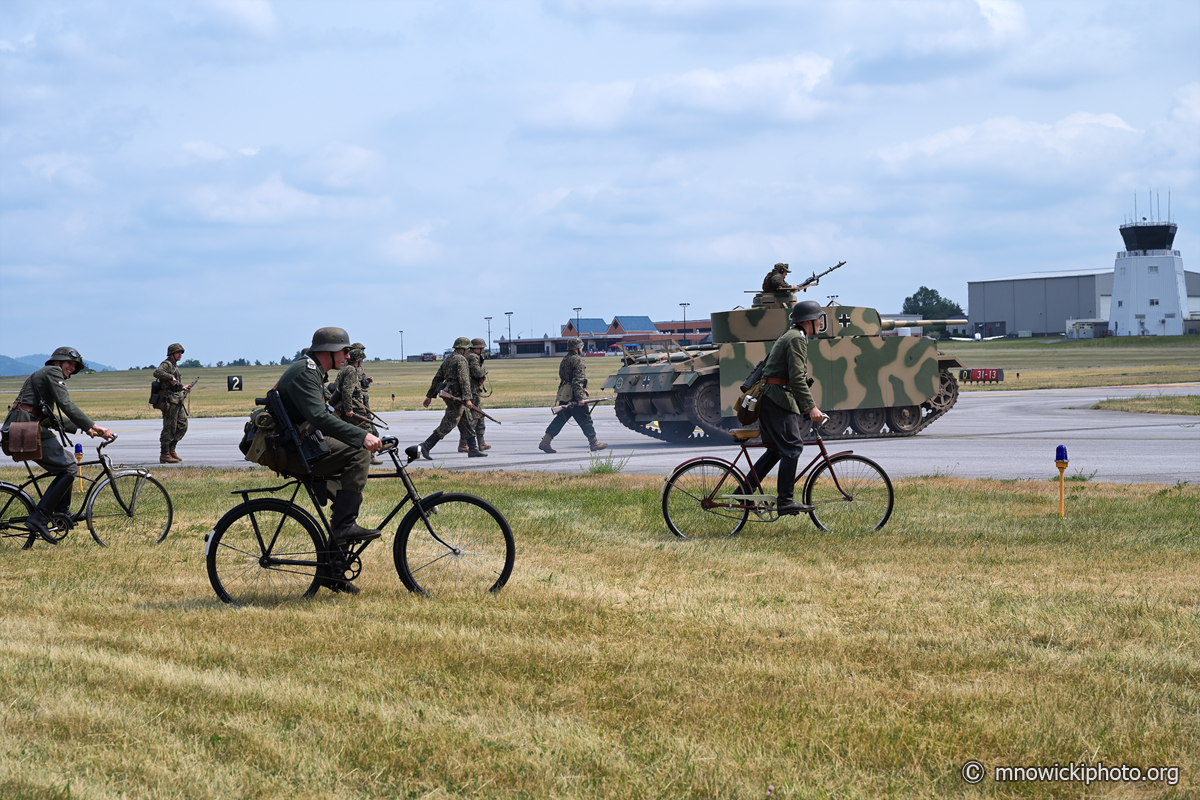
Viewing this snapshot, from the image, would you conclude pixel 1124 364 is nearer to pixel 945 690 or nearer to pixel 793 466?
pixel 793 466

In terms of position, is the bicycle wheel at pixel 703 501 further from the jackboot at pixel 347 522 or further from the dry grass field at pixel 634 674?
the jackboot at pixel 347 522

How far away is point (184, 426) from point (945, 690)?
1694 cm

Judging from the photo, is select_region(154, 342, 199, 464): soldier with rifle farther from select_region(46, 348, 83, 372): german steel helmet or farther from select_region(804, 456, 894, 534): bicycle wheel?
select_region(804, 456, 894, 534): bicycle wheel

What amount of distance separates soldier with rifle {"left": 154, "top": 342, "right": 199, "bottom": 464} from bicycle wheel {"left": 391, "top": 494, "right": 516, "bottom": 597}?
13050 millimetres

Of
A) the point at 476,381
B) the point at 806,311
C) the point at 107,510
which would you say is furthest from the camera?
the point at 476,381

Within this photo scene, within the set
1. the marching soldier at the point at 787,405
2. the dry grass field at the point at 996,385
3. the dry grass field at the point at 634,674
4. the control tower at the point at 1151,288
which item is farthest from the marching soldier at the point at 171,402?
the control tower at the point at 1151,288

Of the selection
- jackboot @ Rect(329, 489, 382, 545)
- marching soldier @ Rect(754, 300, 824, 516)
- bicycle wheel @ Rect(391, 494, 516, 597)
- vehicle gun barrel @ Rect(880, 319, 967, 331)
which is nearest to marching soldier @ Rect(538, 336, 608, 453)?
vehicle gun barrel @ Rect(880, 319, 967, 331)

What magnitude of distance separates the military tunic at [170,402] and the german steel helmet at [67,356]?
9.65 m

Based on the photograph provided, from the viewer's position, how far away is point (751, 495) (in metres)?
10.6

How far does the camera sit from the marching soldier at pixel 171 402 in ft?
66.0

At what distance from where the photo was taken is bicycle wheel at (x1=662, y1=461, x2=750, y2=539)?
1068 centimetres

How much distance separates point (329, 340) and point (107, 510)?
420 cm

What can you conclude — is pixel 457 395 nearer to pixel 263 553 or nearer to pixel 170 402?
pixel 170 402

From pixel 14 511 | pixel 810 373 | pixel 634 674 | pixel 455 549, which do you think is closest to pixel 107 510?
pixel 14 511
